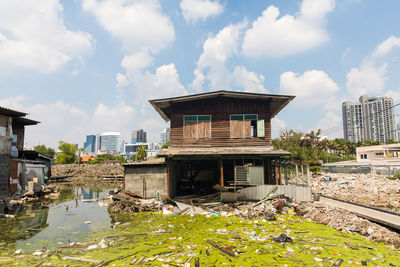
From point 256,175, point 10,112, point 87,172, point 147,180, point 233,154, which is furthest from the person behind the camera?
point 87,172

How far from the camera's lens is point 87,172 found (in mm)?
45781

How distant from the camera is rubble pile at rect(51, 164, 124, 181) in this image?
43.0m

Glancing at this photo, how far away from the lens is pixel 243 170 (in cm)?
1379

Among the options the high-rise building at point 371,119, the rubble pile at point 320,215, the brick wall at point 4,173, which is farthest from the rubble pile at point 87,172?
the high-rise building at point 371,119

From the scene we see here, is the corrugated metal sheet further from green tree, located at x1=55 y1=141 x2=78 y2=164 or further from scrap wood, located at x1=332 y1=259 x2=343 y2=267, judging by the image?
green tree, located at x1=55 y1=141 x2=78 y2=164

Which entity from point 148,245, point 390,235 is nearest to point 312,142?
point 390,235

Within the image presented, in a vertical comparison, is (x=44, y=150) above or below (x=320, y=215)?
above

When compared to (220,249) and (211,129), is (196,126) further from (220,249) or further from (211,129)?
(220,249)

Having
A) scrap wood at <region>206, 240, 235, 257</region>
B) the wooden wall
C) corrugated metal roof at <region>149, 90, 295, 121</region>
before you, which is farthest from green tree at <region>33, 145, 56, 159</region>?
scrap wood at <region>206, 240, 235, 257</region>

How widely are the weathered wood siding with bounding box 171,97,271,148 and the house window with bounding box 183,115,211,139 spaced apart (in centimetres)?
23

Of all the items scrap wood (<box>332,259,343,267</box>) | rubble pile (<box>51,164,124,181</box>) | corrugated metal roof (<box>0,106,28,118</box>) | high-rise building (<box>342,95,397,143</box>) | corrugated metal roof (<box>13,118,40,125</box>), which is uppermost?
high-rise building (<box>342,95,397,143</box>)

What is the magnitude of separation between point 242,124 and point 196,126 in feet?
11.2

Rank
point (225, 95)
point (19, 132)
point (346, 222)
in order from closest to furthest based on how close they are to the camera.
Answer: point (346, 222) → point (225, 95) → point (19, 132)

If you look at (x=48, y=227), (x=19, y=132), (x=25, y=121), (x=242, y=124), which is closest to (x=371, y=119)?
(x=242, y=124)
